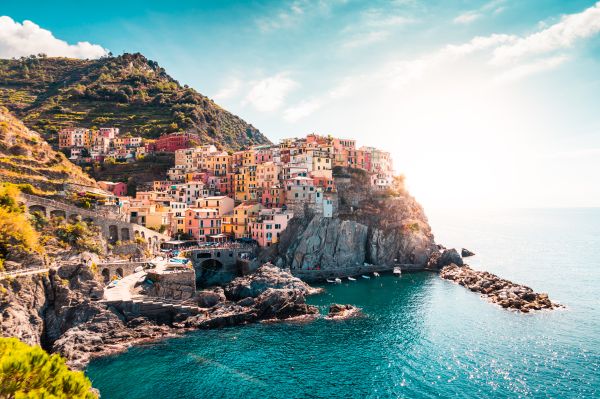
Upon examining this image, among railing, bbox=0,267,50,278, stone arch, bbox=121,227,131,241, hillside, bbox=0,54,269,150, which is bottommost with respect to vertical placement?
railing, bbox=0,267,50,278

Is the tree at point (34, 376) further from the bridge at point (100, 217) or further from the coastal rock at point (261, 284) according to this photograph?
the bridge at point (100, 217)

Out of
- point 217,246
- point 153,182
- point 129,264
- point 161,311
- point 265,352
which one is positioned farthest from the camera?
point 153,182

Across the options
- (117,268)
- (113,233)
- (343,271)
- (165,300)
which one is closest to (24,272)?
(117,268)

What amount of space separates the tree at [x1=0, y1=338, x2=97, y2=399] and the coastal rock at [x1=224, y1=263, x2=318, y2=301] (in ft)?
142

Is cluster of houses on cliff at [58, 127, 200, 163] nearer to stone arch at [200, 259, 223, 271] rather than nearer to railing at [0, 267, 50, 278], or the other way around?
stone arch at [200, 259, 223, 271]

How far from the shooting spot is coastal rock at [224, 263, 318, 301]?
64.6 metres

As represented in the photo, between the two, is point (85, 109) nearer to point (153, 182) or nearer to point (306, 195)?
point (153, 182)

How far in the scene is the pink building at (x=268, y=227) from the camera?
277 ft

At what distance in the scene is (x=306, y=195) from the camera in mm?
90938

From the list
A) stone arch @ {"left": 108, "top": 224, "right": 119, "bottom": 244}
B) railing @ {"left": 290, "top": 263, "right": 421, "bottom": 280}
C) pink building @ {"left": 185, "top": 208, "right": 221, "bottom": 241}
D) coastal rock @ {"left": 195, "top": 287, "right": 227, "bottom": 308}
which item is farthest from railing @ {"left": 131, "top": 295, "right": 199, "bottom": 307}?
pink building @ {"left": 185, "top": 208, "right": 221, "bottom": 241}

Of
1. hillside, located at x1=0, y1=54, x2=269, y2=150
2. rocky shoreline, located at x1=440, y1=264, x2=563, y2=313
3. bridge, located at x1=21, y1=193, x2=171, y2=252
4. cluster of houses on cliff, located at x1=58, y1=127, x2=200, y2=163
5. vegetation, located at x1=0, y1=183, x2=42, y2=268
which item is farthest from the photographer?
hillside, located at x1=0, y1=54, x2=269, y2=150

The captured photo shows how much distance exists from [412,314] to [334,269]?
1008 inches

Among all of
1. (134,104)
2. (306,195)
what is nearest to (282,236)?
(306,195)

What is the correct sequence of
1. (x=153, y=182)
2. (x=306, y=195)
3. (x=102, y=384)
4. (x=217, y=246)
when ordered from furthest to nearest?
(x=153, y=182), (x=306, y=195), (x=217, y=246), (x=102, y=384)
